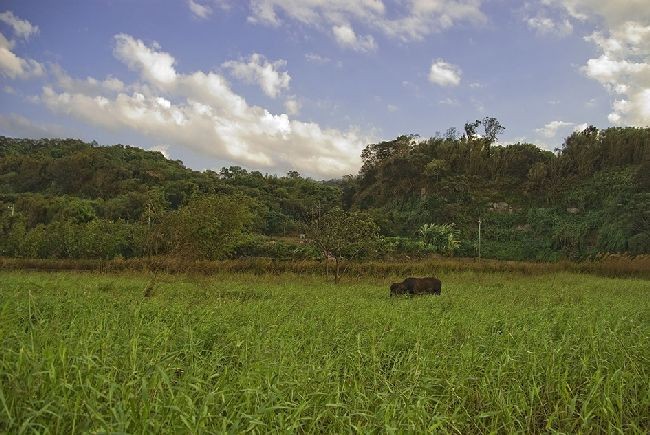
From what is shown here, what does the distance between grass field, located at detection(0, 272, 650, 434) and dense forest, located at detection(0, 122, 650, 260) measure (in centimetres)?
1853

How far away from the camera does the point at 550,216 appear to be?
2164 inches

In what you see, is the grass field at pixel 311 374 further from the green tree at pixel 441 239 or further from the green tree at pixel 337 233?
the green tree at pixel 441 239

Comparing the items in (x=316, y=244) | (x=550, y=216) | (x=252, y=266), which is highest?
(x=550, y=216)

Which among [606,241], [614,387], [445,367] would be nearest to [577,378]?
[614,387]

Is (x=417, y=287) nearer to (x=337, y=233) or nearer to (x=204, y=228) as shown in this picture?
(x=337, y=233)

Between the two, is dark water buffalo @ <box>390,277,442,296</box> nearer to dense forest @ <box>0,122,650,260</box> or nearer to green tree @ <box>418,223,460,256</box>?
dense forest @ <box>0,122,650,260</box>

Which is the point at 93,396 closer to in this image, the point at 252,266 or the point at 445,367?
the point at 445,367

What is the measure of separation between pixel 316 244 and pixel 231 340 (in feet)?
67.0

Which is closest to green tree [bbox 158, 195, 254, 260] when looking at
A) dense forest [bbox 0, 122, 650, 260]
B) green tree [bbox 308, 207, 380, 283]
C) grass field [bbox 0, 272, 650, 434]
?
dense forest [bbox 0, 122, 650, 260]

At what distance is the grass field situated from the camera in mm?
3164

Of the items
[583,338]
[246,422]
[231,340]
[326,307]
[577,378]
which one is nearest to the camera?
[246,422]

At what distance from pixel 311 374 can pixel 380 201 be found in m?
69.4

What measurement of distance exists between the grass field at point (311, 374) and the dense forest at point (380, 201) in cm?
1853

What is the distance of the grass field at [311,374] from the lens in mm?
3164
